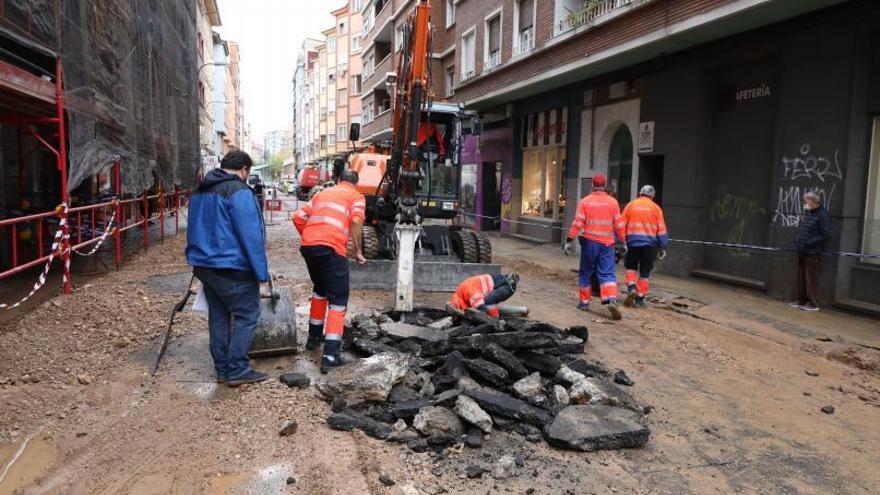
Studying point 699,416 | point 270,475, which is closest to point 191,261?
point 270,475

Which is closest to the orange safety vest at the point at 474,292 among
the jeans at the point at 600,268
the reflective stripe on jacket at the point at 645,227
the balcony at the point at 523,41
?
the jeans at the point at 600,268

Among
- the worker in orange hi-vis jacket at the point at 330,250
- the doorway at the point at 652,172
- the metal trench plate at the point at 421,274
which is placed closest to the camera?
the worker in orange hi-vis jacket at the point at 330,250

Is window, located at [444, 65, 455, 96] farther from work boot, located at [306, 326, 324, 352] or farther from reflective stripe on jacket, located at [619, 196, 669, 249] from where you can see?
work boot, located at [306, 326, 324, 352]

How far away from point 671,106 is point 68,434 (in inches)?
445

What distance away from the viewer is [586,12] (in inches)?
505

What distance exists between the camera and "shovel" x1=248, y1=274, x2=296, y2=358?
5305 millimetres

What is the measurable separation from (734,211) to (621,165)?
362cm

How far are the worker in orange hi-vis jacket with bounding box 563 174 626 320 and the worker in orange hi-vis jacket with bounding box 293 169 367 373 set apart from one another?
142 inches

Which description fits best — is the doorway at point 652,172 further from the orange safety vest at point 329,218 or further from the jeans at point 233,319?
the jeans at point 233,319

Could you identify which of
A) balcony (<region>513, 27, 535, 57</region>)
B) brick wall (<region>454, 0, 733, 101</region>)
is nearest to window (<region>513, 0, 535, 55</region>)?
balcony (<region>513, 27, 535, 57</region>)

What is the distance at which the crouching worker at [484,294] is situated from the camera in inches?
263

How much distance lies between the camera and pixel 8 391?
4.32m

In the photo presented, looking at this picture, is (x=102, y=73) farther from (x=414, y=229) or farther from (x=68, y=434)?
(x=68, y=434)

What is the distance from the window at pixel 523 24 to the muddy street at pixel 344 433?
1121 centimetres
